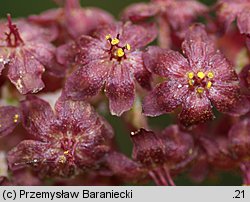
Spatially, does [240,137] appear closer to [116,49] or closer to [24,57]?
[116,49]

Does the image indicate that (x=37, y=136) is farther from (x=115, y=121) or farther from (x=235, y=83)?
(x=115, y=121)

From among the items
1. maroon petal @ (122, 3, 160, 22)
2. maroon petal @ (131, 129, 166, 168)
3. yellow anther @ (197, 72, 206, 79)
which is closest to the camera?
yellow anther @ (197, 72, 206, 79)

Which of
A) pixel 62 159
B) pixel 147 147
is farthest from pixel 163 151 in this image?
pixel 62 159

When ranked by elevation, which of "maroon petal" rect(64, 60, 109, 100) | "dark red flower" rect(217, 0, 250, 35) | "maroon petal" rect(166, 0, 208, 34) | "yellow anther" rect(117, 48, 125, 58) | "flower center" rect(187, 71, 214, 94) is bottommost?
"flower center" rect(187, 71, 214, 94)

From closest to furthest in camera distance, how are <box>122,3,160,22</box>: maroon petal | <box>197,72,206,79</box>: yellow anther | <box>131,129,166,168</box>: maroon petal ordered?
1. <box>197,72,206,79</box>: yellow anther
2. <box>131,129,166,168</box>: maroon petal
3. <box>122,3,160,22</box>: maroon petal

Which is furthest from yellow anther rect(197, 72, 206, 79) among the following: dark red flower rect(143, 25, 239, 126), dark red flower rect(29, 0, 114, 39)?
dark red flower rect(29, 0, 114, 39)

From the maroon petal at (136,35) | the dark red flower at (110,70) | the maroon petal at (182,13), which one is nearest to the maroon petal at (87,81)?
the dark red flower at (110,70)

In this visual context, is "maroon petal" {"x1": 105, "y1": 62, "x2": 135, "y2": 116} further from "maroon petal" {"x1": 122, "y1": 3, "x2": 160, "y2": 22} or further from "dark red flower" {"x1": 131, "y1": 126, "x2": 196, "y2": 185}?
"maroon petal" {"x1": 122, "y1": 3, "x2": 160, "y2": 22}
